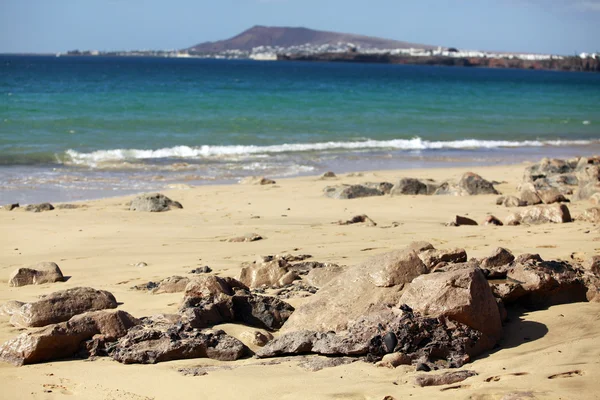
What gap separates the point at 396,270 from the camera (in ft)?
17.3

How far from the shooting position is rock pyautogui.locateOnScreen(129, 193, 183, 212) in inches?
439

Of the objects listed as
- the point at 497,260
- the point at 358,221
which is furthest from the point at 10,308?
the point at 358,221

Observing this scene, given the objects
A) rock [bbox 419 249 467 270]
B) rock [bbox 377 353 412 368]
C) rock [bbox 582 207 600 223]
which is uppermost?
rock [bbox 419 249 467 270]

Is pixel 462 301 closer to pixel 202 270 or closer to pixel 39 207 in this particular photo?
pixel 202 270

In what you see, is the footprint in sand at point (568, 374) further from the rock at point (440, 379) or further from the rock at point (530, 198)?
the rock at point (530, 198)

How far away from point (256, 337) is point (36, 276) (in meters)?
2.82

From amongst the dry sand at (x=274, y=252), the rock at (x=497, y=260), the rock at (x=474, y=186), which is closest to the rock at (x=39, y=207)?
the dry sand at (x=274, y=252)

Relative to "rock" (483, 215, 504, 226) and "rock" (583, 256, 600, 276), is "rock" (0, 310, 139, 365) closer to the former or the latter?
"rock" (583, 256, 600, 276)

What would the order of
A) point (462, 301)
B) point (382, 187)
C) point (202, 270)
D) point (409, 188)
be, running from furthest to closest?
point (382, 187), point (409, 188), point (202, 270), point (462, 301)

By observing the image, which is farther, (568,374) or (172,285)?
(172,285)

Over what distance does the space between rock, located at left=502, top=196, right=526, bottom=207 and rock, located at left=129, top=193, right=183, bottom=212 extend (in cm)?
487

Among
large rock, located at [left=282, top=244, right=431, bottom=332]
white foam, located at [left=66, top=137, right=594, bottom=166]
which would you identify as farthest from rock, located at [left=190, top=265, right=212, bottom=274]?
white foam, located at [left=66, top=137, right=594, bottom=166]

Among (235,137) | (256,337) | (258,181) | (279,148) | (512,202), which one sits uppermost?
(256,337)

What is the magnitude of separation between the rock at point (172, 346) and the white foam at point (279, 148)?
14221 mm
